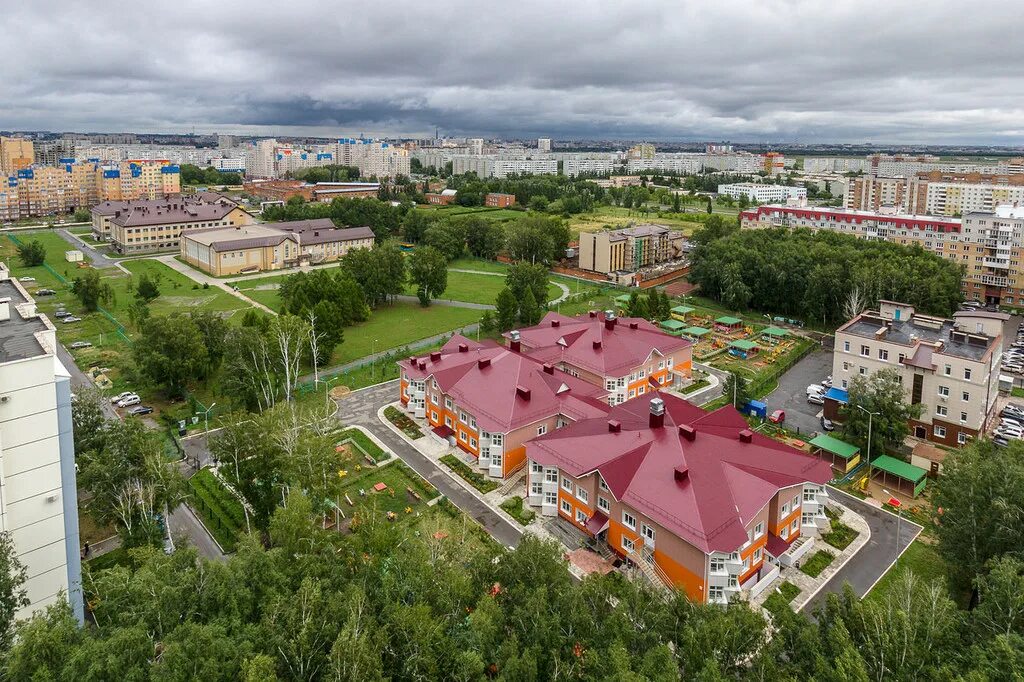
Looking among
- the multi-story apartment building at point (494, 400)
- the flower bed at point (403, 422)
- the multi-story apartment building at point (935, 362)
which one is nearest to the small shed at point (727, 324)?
the multi-story apartment building at point (935, 362)

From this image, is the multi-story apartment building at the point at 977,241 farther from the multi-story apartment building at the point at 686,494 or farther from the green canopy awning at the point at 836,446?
the multi-story apartment building at the point at 686,494

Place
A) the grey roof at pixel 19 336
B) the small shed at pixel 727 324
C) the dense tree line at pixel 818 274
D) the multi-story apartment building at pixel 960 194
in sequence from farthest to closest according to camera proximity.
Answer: the multi-story apartment building at pixel 960 194 → the small shed at pixel 727 324 → the dense tree line at pixel 818 274 → the grey roof at pixel 19 336

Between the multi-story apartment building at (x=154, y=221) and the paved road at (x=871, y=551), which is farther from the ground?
the multi-story apartment building at (x=154, y=221)

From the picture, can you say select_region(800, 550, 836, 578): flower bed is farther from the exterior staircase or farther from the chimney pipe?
the exterior staircase

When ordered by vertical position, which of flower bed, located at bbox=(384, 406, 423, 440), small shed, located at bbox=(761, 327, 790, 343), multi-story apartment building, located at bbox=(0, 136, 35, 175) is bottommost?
flower bed, located at bbox=(384, 406, 423, 440)

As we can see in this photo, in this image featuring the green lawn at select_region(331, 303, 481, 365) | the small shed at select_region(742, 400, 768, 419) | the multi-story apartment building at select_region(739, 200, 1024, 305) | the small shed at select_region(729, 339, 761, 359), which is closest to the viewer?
the small shed at select_region(742, 400, 768, 419)

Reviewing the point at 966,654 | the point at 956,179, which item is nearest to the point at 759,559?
the point at 966,654

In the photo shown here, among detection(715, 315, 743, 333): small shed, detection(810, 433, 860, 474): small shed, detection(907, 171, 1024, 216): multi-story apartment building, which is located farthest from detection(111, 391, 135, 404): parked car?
detection(907, 171, 1024, 216): multi-story apartment building
